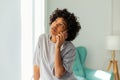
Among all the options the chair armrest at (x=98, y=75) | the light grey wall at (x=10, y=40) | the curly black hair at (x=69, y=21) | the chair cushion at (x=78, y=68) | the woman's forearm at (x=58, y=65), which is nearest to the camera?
the woman's forearm at (x=58, y=65)

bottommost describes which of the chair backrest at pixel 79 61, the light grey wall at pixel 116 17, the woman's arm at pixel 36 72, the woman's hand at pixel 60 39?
the chair backrest at pixel 79 61

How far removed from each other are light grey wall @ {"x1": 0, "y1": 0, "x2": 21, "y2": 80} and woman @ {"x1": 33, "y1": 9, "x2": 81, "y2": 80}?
39 cm

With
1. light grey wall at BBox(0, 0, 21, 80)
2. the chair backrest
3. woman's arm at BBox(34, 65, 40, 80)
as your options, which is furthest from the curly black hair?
the chair backrest

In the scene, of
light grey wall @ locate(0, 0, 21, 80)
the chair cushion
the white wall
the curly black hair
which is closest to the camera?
the curly black hair

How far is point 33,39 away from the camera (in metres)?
2.81

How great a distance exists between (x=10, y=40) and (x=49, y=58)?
0.63 metres

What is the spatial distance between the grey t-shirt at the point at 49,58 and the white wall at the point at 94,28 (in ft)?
7.14

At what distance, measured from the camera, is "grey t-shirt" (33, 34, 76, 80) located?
1.53 meters

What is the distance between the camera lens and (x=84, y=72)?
338cm

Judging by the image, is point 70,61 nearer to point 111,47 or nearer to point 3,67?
point 3,67

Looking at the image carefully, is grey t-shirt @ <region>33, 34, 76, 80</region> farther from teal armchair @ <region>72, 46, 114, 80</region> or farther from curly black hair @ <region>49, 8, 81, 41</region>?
teal armchair @ <region>72, 46, 114, 80</region>

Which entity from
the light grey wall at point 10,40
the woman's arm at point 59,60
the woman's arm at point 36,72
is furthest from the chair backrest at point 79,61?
the woman's arm at point 59,60

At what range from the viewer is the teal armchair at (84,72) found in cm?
299

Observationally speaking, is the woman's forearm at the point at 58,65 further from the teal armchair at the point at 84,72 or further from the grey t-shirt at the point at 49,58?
the teal armchair at the point at 84,72
